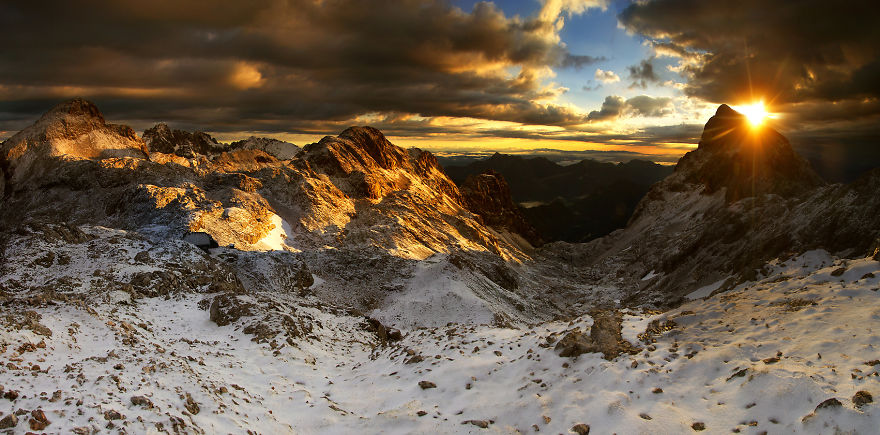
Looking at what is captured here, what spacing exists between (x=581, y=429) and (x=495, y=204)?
16389 cm

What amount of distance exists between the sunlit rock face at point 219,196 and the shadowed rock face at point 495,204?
153ft

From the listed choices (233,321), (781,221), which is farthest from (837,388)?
(781,221)

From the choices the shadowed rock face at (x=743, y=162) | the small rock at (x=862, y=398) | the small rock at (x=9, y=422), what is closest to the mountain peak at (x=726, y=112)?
the shadowed rock face at (x=743, y=162)

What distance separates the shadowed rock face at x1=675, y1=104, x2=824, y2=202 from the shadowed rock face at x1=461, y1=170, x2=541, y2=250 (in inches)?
2333

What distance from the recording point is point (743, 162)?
117000mm

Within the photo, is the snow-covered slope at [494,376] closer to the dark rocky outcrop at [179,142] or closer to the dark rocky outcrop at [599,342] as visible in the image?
the dark rocky outcrop at [599,342]

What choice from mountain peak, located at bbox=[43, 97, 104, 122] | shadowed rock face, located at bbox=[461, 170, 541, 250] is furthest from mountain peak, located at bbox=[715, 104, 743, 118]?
mountain peak, located at bbox=[43, 97, 104, 122]

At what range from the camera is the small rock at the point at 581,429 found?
400 inches

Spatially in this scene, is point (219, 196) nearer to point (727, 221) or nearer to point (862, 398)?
point (862, 398)

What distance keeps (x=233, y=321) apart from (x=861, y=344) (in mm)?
24014

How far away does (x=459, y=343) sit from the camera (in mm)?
18484

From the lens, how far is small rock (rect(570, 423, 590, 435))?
10.2m

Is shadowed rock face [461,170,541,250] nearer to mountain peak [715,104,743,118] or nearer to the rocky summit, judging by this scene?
mountain peak [715,104,743,118]

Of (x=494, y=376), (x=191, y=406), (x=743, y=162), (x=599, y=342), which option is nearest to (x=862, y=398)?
(x=599, y=342)
